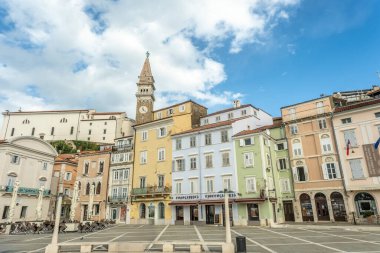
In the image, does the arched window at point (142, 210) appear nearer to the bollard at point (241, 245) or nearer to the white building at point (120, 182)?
the white building at point (120, 182)

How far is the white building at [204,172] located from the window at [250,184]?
142cm

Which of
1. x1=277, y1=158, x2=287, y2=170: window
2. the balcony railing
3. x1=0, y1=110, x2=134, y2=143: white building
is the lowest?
the balcony railing

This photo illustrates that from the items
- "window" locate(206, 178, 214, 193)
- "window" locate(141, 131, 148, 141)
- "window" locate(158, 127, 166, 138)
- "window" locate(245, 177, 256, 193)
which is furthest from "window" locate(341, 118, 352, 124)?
"window" locate(141, 131, 148, 141)

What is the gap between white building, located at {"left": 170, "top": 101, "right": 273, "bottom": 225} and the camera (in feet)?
112

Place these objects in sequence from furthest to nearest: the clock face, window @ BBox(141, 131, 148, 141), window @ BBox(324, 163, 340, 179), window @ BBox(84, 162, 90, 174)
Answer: the clock face < window @ BBox(84, 162, 90, 174) < window @ BBox(141, 131, 148, 141) < window @ BBox(324, 163, 340, 179)

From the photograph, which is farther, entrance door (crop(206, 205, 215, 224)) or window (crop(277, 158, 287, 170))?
window (crop(277, 158, 287, 170))

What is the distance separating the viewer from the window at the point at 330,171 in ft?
107

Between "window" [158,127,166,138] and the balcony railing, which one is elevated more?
"window" [158,127,166,138]

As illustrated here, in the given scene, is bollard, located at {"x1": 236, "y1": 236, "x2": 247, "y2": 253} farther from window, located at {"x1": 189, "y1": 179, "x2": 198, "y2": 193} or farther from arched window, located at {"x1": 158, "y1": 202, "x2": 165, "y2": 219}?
arched window, located at {"x1": 158, "y1": 202, "x2": 165, "y2": 219}

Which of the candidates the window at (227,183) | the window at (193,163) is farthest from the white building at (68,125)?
the window at (227,183)

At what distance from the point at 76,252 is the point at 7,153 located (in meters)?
30.4

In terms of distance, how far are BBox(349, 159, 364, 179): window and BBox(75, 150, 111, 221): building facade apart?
1418 inches

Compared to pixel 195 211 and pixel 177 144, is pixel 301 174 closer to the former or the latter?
pixel 195 211

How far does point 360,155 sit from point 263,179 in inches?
461
